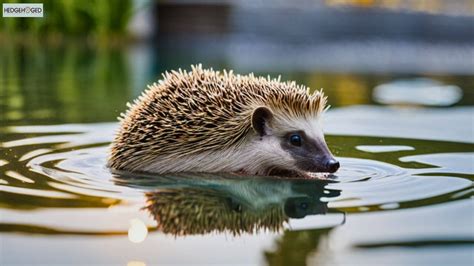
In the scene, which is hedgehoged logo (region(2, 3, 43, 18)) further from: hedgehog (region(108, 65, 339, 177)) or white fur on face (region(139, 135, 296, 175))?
white fur on face (region(139, 135, 296, 175))

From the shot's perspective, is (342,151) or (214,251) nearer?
(214,251)

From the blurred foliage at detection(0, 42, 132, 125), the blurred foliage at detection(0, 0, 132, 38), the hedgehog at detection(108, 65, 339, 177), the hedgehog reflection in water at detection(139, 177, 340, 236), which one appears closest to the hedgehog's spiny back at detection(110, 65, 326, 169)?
the hedgehog at detection(108, 65, 339, 177)

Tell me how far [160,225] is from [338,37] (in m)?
24.0

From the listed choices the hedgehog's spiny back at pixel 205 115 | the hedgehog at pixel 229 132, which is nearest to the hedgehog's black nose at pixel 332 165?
the hedgehog at pixel 229 132

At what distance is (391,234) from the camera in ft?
13.7

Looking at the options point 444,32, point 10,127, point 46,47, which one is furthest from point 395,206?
point 444,32

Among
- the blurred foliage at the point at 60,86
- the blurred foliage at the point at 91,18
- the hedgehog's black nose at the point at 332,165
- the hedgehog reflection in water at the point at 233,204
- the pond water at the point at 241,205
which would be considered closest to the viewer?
the pond water at the point at 241,205

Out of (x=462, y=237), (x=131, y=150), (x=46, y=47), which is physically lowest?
(x=462, y=237)

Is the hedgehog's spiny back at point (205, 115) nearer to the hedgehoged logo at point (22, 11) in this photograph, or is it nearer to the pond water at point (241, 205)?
the pond water at point (241, 205)

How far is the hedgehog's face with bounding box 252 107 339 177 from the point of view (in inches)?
224

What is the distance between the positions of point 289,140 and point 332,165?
442mm

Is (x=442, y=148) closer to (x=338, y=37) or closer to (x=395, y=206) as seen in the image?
(x=395, y=206)

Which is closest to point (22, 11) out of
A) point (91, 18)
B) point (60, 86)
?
point (60, 86)

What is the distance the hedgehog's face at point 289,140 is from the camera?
568 cm
